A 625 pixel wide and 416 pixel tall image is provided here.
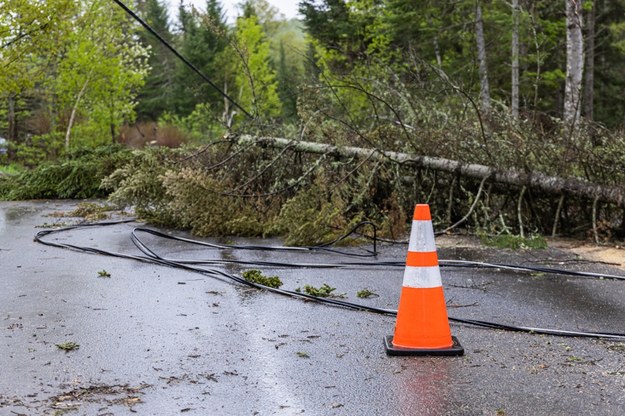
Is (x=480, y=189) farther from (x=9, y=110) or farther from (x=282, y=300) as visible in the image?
(x=9, y=110)

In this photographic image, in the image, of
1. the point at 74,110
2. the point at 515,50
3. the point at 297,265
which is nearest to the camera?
the point at 297,265

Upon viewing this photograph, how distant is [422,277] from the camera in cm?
431

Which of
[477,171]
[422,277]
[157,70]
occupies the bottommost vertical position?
[422,277]

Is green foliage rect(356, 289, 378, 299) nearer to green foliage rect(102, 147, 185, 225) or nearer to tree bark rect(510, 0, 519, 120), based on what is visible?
green foliage rect(102, 147, 185, 225)

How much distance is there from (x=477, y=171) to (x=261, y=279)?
13.9 ft

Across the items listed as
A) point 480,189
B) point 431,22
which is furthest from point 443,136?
point 431,22

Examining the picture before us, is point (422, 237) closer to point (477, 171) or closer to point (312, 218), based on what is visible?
point (312, 218)

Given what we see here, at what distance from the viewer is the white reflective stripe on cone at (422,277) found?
4305 mm

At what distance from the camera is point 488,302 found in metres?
5.54

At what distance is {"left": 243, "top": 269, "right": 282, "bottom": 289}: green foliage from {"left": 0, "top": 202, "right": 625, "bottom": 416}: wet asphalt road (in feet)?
0.45

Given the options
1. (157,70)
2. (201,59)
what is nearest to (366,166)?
(201,59)

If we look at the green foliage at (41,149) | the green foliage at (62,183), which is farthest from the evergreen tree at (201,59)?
the green foliage at (62,183)

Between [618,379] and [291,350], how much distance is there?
1.79 m

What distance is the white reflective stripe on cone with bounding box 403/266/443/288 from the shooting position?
169 inches
